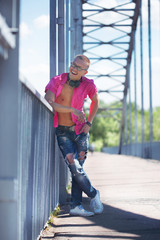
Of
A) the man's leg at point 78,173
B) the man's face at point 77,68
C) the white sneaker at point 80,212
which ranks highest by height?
the man's face at point 77,68

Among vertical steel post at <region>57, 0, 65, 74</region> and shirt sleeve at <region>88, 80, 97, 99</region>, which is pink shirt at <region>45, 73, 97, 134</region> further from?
vertical steel post at <region>57, 0, 65, 74</region>

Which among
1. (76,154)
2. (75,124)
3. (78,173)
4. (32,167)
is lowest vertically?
(78,173)

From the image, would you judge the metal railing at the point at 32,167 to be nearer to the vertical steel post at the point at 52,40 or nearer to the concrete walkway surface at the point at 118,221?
the concrete walkway surface at the point at 118,221

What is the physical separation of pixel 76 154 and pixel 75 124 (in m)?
0.26

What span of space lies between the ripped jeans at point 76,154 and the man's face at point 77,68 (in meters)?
0.41

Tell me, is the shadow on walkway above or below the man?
below

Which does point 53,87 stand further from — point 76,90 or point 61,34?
point 61,34

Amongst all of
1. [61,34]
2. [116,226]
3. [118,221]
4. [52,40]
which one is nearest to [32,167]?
[116,226]

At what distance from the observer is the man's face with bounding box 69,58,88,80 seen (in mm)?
3209

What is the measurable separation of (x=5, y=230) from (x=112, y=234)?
103 centimetres

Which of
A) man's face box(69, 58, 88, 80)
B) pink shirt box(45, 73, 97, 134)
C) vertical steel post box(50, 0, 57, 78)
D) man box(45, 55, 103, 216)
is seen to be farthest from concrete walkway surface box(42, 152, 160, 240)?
vertical steel post box(50, 0, 57, 78)

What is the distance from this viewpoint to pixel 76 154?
11.0 feet

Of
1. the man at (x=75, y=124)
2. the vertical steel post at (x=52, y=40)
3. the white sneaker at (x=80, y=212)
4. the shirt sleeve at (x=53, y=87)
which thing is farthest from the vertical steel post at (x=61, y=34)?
the white sneaker at (x=80, y=212)

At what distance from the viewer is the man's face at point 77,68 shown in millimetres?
3209
